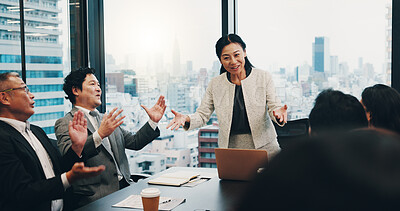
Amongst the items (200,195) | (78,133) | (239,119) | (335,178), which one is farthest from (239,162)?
(335,178)

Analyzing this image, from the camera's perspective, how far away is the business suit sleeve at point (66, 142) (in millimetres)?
2697

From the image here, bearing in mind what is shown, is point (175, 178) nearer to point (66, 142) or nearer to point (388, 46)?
point (66, 142)

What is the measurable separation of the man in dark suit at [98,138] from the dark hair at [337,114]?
5.15 ft

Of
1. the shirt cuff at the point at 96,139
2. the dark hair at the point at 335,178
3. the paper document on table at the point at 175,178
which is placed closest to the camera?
the dark hair at the point at 335,178

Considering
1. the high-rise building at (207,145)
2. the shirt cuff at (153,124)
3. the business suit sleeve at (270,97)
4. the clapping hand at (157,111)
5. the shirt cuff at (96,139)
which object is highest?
the business suit sleeve at (270,97)

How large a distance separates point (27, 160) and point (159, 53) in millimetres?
2349

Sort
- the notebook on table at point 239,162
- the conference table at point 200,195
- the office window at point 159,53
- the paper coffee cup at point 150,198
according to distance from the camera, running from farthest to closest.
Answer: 1. the office window at point 159,53
2. the notebook on table at point 239,162
3. the conference table at point 200,195
4. the paper coffee cup at point 150,198

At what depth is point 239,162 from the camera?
2.44m

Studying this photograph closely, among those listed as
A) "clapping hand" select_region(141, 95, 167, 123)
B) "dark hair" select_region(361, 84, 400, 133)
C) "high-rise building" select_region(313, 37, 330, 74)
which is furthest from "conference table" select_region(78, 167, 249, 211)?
"high-rise building" select_region(313, 37, 330, 74)

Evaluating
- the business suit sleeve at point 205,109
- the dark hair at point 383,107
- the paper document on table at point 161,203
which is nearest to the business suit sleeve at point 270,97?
the business suit sleeve at point 205,109

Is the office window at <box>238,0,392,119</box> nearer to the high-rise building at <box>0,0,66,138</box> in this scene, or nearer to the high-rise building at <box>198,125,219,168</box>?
the high-rise building at <box>198,125,219,168</box>

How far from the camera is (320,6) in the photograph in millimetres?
3795

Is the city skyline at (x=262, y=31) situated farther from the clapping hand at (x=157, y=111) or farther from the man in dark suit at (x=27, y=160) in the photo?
the man in dark suit at (x=27, y=160)

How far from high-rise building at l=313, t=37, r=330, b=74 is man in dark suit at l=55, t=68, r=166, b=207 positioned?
1.66m
